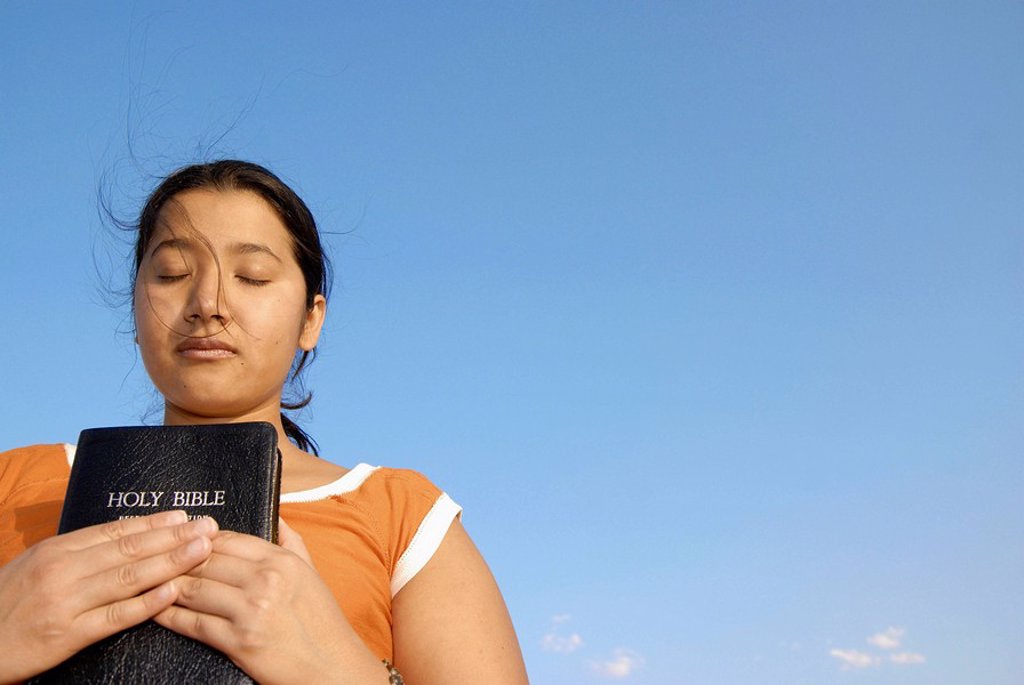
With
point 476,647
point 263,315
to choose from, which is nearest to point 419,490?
point 476,647

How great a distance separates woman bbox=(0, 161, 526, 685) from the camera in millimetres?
1900

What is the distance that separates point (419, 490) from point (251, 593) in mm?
806

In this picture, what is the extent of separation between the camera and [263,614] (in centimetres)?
188

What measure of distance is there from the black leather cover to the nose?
536 mm

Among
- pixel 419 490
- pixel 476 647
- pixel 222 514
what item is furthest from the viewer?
pixel 419 490

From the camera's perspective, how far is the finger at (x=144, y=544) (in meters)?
1.92

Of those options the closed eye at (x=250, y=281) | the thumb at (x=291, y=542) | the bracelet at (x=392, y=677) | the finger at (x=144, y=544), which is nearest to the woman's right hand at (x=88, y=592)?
the finger at (x=144, y=544)

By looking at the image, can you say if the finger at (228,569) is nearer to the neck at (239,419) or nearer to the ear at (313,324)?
the neck at (239,419)

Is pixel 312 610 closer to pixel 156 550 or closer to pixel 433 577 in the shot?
pixel 156 550

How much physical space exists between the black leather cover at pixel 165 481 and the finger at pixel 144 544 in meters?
0.10

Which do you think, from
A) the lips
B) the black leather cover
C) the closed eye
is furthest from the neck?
the black leather cover

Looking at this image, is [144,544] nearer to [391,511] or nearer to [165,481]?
[165,481]

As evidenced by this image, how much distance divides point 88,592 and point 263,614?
0.34 m

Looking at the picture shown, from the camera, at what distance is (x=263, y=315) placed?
273cm
